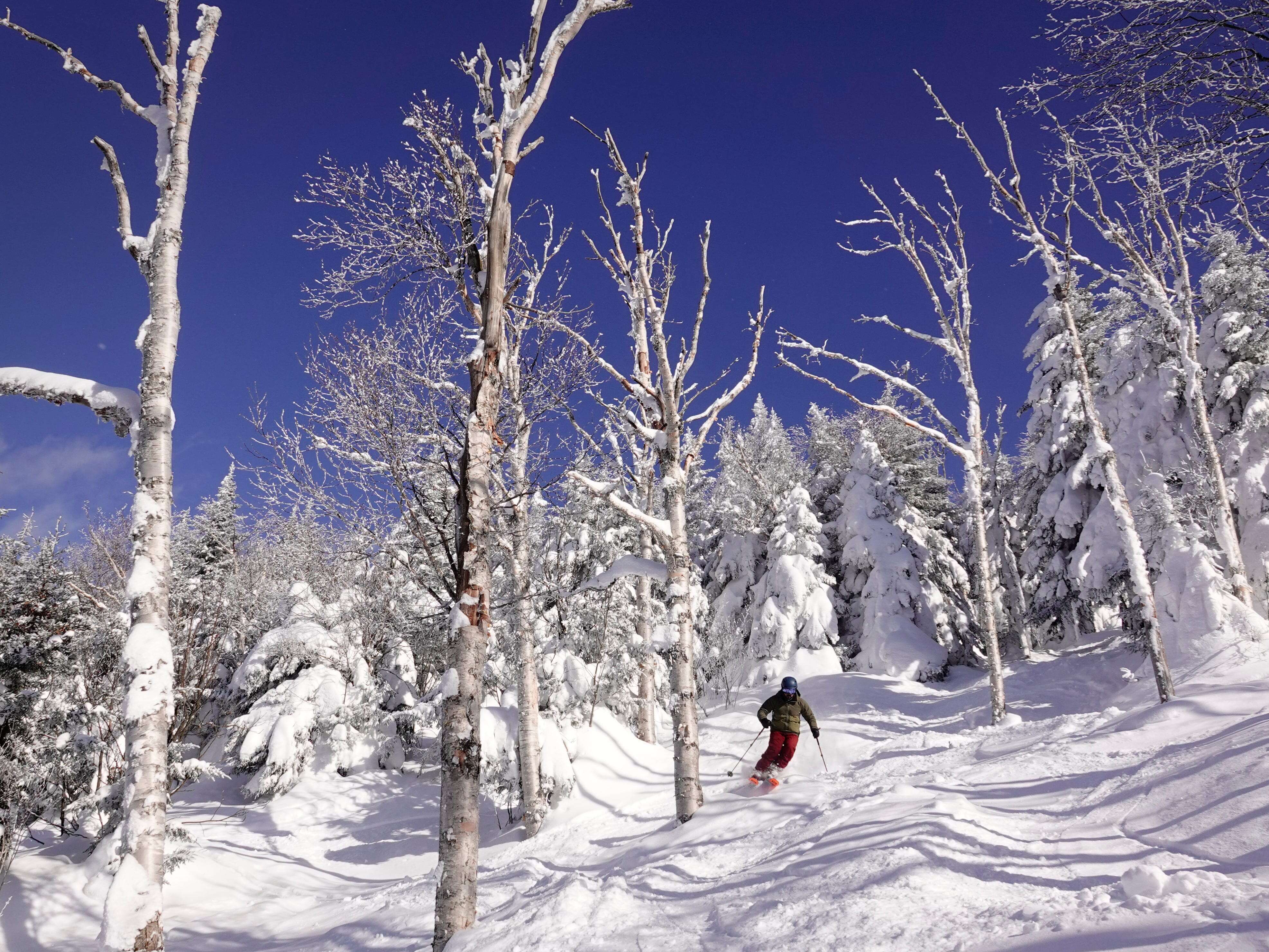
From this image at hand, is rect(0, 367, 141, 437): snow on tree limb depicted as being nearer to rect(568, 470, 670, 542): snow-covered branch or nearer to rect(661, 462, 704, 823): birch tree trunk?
rect(568, 470, 670, 542): snow-covered branch

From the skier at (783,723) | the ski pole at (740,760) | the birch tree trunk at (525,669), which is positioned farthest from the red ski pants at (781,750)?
the birch tree trunk at (525,669)

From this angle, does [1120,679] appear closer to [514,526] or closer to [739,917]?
[514,526]

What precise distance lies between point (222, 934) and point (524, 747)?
15.3 ft

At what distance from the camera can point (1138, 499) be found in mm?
17172

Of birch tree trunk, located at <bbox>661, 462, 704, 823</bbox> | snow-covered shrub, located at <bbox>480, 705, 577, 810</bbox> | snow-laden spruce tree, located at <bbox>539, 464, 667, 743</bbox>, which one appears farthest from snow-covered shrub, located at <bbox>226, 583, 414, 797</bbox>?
birch tree trunk, located at <bbox>661, 462, 704, 823</bbox>

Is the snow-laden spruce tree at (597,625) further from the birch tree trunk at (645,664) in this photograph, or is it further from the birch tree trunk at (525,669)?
the birch tree trunk at (525,669)

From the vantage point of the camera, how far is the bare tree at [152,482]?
13.6ft

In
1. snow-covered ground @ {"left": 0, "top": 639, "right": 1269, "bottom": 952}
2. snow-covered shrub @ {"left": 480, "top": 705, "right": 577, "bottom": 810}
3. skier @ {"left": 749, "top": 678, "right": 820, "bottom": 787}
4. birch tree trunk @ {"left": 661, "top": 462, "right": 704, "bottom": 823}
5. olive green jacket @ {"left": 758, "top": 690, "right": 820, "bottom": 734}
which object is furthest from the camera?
snow-covered shrub @ {"left": 480, "top": 705, "right": 577, "bottom": 810}

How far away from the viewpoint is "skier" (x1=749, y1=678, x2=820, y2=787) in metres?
9.43

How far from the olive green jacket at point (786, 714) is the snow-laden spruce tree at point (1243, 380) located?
1285 cm

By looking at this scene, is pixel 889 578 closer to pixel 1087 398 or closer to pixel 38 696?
pixel 1087 398

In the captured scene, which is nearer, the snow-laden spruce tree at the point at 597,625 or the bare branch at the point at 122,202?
the bare branch at the point at 122,202

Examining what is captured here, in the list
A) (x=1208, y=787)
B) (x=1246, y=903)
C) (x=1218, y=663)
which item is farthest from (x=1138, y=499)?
(x=1246, y=903)

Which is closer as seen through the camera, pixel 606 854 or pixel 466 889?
pixel 466 889
